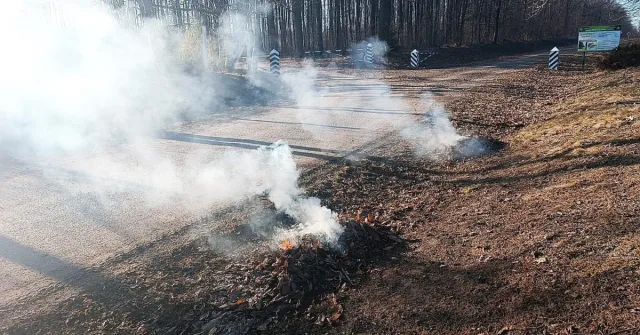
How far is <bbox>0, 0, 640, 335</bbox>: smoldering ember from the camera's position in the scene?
361cm

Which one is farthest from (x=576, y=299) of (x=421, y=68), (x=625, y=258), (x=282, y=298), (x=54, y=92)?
(x=421, y=68)

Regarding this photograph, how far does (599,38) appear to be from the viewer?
65.9 ft

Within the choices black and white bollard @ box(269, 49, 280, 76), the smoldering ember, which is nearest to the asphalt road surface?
the smoldering ember

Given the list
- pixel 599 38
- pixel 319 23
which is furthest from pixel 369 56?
pixel 599 38

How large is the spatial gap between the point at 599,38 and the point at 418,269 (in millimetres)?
→ 21493

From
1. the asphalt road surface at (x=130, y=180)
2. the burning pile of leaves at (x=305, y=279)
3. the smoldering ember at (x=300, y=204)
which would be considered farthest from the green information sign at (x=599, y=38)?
the burning pile of leaves at (x=305, y=279)

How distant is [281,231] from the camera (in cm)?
530

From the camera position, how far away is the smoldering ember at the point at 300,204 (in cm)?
361

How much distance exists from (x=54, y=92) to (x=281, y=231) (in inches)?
418

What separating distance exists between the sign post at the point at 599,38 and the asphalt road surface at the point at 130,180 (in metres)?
11.7

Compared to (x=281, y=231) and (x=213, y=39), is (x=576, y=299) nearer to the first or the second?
(x=281, y=231)

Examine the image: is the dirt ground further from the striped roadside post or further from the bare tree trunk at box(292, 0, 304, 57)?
the bare tree trunk at box(292, 0, 304, 57)

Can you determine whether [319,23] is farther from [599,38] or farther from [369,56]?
[599,38]

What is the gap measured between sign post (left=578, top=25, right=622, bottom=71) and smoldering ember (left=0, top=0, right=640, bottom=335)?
4031 mm
